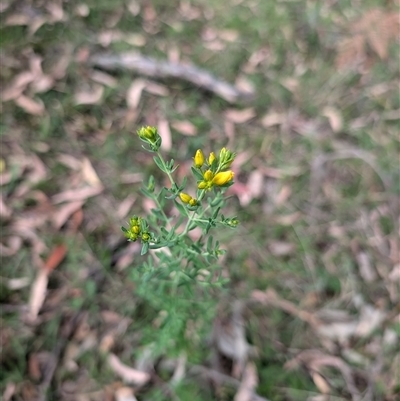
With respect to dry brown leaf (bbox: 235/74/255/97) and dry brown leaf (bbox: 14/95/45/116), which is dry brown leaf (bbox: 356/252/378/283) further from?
dry brown leaf (bbox: 14/95/45/116)

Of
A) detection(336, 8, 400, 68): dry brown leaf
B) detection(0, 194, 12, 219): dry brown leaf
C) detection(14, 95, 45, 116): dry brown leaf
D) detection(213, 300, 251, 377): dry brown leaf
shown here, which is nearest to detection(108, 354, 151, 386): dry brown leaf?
detection(213, 300, 251, 377): dry brown leaf

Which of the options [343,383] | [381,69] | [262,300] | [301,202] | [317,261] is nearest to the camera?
[343,383]

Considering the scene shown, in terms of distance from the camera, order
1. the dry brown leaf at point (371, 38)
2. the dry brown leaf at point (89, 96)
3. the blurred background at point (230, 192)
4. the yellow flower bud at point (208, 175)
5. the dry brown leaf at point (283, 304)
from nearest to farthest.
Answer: the yellow flower bud at point (208, 175) < the blurred background at point (230, 192) < the dry brown leaf at point (283, 304) < the dry brown leaf at point (89, 96) < the dry brown leaf at point (371, 38)

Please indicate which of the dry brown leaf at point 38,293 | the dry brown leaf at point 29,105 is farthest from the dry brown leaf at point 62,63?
the dry brown leaf at point 38,293

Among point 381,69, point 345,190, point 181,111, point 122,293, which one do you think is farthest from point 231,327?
point 381,69

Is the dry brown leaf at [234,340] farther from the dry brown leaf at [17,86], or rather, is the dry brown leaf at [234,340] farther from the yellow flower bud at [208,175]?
the dry brown leaf at [17,86]

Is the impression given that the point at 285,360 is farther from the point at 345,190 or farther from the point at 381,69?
the point at 381,69

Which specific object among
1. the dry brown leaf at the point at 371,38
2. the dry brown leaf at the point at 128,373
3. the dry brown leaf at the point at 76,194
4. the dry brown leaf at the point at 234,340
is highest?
Answer: the dry brown leaf at the point at 371,38

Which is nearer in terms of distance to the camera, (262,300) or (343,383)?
(343,383)
